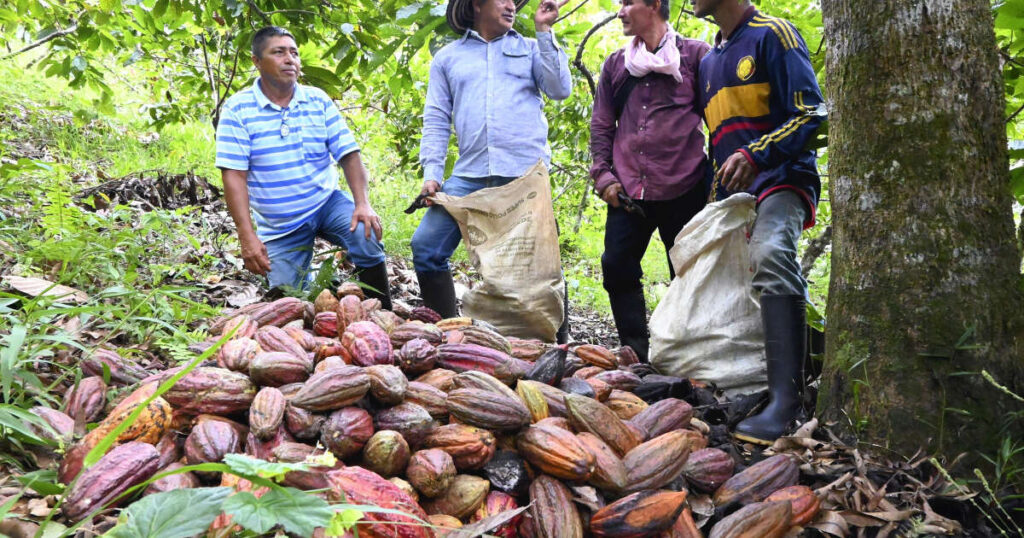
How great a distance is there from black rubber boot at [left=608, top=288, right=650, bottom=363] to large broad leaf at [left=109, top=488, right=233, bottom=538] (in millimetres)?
2283

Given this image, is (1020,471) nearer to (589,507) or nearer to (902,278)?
→ (902,278)

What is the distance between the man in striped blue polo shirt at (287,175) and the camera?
334cm

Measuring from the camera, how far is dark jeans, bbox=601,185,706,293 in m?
2.96

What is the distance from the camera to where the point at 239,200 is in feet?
10.9

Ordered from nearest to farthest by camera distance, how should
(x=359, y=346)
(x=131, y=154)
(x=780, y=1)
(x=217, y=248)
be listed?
(x=359, y=346), (x=780, y=1), (x=217, y=248), (x=131, y=154)

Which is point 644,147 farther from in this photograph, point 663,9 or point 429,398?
point 429,398

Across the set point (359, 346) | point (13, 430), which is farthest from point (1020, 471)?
point (13, 430)

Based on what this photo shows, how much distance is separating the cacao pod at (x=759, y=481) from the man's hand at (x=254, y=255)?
2.46 meters

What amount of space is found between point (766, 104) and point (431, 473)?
5.94ft

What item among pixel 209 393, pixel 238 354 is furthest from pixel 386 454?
pixel 238 354

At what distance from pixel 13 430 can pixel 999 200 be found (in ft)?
7.39

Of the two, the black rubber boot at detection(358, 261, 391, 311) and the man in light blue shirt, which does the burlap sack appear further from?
the black rubber boot at detection(358, 261, 391, 311)

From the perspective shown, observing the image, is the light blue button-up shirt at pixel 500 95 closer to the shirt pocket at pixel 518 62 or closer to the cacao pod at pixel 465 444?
the shirt pocket at pixel 518 62

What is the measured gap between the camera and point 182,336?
Result: 2033mm
